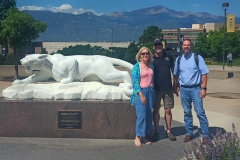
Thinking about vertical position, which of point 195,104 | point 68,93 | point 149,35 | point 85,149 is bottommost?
point 85,149

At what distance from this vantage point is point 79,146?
19.4 feet

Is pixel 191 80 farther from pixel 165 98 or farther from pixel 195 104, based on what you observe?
pixel 165 98

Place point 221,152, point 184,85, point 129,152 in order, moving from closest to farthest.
A: point 221,152
point 129,152
point 184,85

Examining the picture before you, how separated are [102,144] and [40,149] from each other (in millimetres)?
967

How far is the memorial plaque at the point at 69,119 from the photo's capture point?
6.29 metres

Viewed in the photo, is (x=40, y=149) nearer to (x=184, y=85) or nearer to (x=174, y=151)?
(x=174, y=151)

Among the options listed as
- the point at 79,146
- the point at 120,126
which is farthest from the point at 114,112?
the point at 79,146

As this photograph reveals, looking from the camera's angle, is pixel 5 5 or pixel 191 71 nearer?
pixel 191 71

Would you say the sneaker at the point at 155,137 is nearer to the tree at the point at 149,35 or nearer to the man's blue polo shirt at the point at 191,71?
the man's blue polo shirt at the point at 191,71

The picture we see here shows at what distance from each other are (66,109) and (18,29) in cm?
1234

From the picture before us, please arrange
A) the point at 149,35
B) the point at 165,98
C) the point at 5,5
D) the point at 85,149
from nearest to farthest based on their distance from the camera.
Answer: the point at 85,149, the point at 165,98, the point at 5,5, the point at 149,35

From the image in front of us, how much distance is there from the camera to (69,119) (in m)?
6.31

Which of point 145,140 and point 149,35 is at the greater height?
point 149,35

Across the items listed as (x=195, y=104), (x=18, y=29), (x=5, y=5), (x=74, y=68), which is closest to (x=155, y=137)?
(x=195, y=104)
